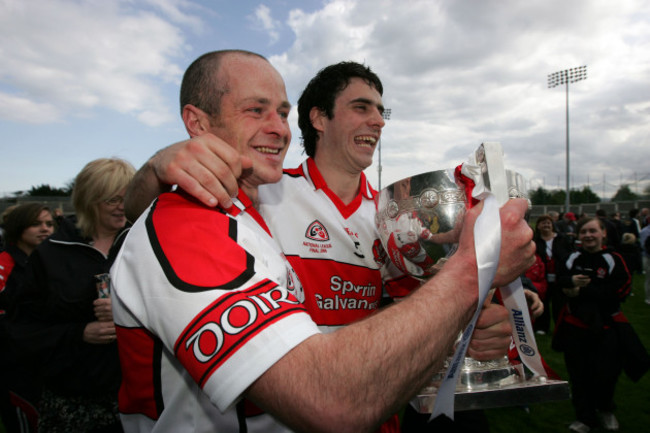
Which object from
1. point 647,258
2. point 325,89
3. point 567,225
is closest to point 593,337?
point 325,89

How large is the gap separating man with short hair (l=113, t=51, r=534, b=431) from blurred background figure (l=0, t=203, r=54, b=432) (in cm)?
190

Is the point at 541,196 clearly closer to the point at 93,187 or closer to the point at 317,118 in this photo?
the point at 317,118

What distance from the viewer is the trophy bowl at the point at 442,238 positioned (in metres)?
1.33

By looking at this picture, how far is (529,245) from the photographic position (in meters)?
1.13

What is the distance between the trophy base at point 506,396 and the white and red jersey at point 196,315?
503mm

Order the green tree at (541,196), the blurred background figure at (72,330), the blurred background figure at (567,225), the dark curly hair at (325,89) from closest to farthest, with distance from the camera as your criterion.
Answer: the blurred background figure at (72,330), the dark curly hair at (325,89), the blurred background figure at (567,225), the green tree at (541,196)

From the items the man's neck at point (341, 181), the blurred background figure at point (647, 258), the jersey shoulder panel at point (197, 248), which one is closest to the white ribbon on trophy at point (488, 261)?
the jersey shoulder panel at point (197, 248)

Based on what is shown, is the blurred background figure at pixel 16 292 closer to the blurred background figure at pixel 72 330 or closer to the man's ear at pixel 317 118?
the blurred background figure at pixel 72 330

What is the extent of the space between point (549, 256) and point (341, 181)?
600 centimetres

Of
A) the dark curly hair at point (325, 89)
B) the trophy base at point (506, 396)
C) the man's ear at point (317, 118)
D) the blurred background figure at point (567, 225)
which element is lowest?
the trophy base at point (506, 396)

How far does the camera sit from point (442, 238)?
1.40 m

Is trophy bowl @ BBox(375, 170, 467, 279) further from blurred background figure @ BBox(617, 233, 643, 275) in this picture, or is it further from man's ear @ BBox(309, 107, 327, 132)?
blurred background figure @ BBox(617, 233, 643, 275)

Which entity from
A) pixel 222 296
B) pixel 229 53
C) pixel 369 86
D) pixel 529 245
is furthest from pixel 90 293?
pixel 529 245

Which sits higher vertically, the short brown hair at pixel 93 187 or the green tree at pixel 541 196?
the green tree at pixel 541 196
